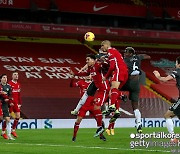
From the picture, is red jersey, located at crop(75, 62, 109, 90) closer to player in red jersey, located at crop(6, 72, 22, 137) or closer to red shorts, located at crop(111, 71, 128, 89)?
red shorts, located at crop(111, 71, 128, 89)

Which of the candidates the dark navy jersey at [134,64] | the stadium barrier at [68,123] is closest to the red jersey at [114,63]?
the dark navy jersey at [134,64]

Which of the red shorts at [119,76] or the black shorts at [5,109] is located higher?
the red shorts at [119,76]

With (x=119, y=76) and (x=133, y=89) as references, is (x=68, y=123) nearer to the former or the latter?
(x=133, y=89)

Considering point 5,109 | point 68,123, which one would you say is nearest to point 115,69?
point 5,109

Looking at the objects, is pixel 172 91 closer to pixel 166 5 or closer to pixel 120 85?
pixel 166 5

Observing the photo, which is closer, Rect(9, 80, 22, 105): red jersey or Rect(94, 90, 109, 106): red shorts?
Rect(94, 90, 109, 106): red shorts

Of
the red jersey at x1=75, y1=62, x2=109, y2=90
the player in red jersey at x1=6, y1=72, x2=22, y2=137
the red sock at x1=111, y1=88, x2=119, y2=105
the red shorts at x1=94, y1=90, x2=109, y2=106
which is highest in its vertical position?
the red jersey at x1=75, y1=62, x2=109, y2=90

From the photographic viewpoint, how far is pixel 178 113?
13133 mm

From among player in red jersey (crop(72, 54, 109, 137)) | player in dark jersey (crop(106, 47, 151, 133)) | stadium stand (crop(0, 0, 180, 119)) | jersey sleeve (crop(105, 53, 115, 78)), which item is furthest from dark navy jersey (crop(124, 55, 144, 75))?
stadium stand (crop(0, 0, 180, 119))

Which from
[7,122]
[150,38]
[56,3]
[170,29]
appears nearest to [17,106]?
[7,122]

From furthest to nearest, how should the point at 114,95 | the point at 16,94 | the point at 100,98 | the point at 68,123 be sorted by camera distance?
the point at 68,123 < the point at 16,94 < the point at 100,98 < the point at 114,95

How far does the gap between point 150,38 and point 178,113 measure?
24251mm

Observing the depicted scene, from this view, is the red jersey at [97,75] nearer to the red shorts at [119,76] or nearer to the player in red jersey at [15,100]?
the red shorts at [119,76]

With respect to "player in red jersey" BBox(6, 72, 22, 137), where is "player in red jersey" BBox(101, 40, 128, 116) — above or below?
above
